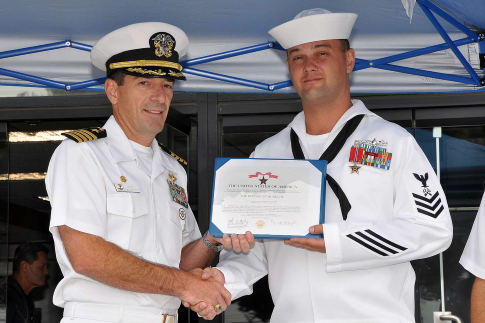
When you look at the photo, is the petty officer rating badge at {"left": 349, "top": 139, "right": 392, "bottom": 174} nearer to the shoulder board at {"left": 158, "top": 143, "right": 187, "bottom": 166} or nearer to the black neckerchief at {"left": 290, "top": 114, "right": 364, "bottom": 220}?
the black neckerchief at {"left": 290, "top": 114, "right": 364, "bottom": 220}

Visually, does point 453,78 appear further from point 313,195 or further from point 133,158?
point 133,158

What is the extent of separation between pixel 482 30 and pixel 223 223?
1.38 m

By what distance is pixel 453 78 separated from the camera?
11.6 feet

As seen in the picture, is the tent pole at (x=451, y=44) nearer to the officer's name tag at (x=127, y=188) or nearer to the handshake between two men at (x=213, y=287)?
the handshake between two men at (x=213, y=287)

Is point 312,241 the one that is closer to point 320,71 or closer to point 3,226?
point 320,71

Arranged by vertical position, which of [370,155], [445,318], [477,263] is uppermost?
[370,155]

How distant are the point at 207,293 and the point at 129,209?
0.48m

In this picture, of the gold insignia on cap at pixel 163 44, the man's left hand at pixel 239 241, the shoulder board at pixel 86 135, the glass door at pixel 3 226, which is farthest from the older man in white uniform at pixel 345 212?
the glass door at pixel 3 226

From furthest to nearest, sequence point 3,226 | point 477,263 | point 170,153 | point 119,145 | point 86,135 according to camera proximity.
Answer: point 3,226 → point 170,153 → point 119,145 → point 86,135 → point 477,263

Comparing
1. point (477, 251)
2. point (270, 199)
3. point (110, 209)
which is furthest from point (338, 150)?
point (110, 209)

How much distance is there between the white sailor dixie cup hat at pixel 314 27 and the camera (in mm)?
2902

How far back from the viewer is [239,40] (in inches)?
133

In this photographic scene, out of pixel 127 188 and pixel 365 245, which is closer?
pixel 365 245

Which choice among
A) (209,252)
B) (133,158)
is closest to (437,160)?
(209,252)
